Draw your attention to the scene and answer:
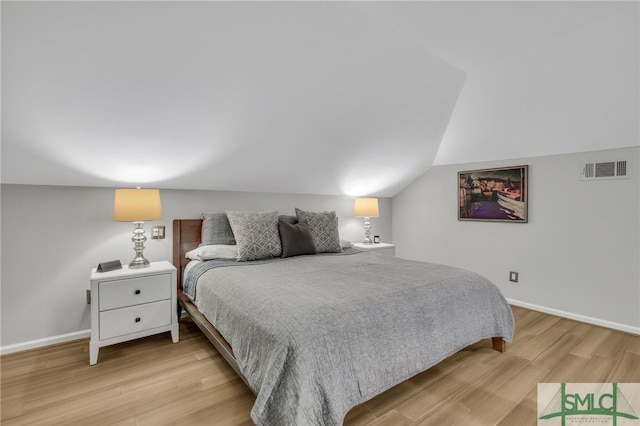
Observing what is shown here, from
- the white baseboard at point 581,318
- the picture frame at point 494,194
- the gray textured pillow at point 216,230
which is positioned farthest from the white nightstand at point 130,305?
the white baseboard at point 581,318

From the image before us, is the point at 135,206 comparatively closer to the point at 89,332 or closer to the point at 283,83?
the point at 89,332

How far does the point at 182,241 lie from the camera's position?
296cm

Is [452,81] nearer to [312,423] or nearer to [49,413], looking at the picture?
[312,423]

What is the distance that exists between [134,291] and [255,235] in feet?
3.30

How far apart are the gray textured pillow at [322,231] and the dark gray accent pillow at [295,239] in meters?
0.10

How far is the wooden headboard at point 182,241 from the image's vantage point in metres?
2.94

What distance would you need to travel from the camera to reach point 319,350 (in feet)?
Answer: 4.53

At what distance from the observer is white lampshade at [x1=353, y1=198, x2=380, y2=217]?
13.3 ft

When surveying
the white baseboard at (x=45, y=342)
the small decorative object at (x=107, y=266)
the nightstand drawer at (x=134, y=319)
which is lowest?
the white baseboard at (x=45, y=342)

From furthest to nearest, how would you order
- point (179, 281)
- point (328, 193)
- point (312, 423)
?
1. point (328, 193)
2. point (179, 281)
3. point (312, 423)

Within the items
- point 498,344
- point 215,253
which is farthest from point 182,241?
point 498,344

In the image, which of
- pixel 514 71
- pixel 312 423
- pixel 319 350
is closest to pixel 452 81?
pixel 514 71

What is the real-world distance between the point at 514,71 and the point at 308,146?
196 cm

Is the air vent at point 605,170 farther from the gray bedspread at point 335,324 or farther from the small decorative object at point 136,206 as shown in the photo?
the small decorative object at point 136,206
